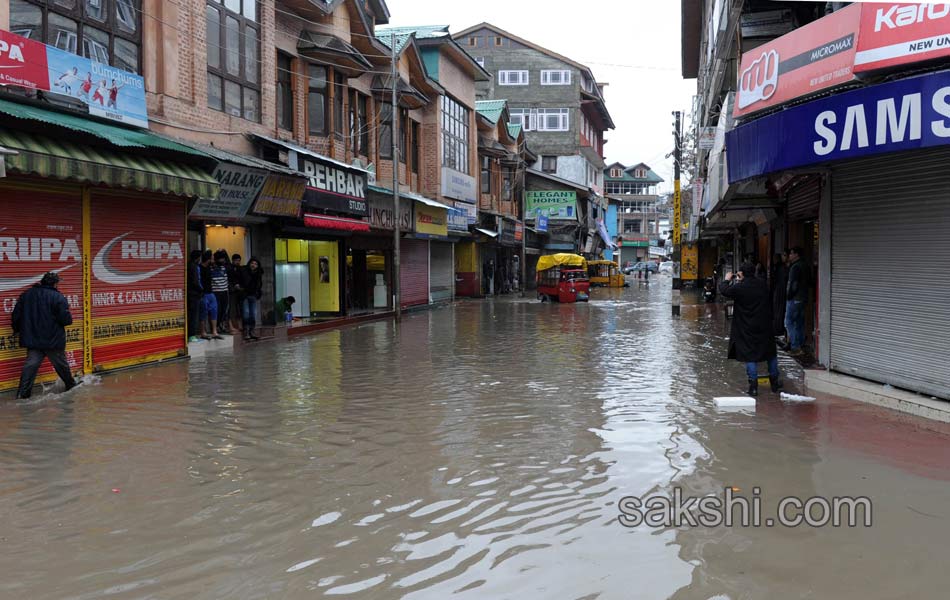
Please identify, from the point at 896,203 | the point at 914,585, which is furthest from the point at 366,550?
the point at 896,203

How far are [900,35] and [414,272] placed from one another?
24393 millimetres

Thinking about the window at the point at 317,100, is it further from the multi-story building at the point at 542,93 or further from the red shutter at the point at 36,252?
Result: the multi-story building at the point at 542,93

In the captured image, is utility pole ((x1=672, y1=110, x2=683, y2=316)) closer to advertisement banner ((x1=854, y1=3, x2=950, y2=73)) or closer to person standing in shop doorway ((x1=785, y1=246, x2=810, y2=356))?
person standing in shop doorway ((x1=785, y1=246, x2=810, y2=356))

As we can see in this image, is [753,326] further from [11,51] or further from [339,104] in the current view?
[339,104]

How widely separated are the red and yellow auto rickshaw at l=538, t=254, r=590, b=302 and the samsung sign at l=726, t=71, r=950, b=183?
24.9 m

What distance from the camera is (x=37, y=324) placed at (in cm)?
999

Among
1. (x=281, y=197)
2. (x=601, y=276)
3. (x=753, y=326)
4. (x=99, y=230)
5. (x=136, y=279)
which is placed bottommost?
(x=753, y=326)

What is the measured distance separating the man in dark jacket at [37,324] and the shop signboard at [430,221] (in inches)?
763

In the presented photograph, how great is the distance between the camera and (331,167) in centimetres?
2106

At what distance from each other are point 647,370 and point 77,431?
8.54 metres

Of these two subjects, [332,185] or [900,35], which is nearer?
[900,35]

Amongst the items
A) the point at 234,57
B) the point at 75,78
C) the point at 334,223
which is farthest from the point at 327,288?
the point at 75,78

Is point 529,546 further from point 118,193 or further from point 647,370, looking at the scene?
point 118,193

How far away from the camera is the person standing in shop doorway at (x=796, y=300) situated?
13594 mm
